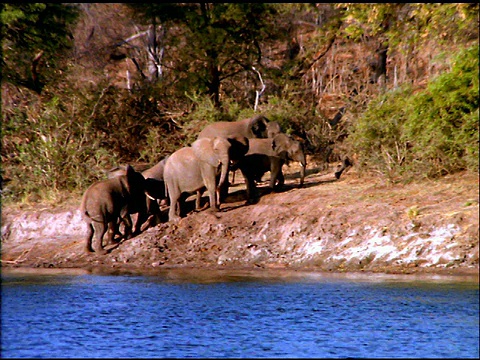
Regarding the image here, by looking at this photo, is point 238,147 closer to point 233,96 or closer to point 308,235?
point 308,235

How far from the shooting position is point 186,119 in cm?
2177

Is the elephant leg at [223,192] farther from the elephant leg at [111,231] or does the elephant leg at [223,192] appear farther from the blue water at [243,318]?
the blue water at [243,318]

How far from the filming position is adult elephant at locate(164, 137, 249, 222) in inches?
663

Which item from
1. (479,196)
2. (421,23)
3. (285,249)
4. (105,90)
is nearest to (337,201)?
(285,249)

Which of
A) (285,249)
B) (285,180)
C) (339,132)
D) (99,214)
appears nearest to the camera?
(285,249)

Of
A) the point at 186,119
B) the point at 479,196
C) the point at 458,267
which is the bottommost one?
the point at 458,267

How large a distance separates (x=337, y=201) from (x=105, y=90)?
809 cm

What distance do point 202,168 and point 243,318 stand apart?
6047 mm

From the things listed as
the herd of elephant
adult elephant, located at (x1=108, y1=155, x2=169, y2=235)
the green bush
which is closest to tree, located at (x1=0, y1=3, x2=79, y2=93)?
the herd of elephant

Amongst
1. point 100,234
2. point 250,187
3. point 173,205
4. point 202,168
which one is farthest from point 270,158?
point 100,234

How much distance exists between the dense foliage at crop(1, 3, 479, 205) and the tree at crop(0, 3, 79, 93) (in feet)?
0.12

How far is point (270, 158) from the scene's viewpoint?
57.7 feet

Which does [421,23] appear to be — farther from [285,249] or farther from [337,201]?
[285,249]

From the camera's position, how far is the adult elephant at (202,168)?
16828 mm
